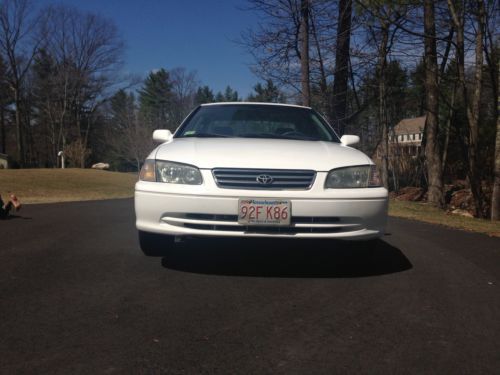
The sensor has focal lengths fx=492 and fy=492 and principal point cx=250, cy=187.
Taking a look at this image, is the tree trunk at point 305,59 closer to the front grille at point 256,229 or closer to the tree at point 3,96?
the front grille at point 256,229

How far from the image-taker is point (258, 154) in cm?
395

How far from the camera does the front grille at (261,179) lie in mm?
3760

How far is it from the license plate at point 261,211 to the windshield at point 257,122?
1473mm

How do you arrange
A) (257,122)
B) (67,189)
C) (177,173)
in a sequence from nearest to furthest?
(177,173) → (257,122) → (67,189)

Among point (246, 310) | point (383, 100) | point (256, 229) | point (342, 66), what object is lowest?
point (246, 310)

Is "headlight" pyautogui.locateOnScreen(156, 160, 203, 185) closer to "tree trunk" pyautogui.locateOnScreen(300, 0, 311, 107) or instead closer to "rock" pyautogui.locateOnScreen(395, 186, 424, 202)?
"tree trunk" pyautogui.locateOnScreen(300, 0, 311, 107)

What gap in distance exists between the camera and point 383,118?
50.3 feet

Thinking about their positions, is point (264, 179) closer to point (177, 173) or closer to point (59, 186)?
point (177, 173)

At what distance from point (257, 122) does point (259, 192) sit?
76.7 inches

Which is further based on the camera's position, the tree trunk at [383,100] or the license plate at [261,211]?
the tree trunk at [383,100]

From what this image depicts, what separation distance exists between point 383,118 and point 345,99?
4.33 feet

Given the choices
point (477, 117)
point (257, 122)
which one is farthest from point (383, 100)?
point (257, 122)

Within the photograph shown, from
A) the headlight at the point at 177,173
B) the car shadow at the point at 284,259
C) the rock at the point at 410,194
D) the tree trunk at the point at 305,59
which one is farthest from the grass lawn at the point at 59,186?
the headlight at the point at 177,173

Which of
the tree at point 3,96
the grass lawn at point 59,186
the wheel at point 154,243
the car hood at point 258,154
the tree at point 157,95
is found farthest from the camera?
the tree at point 157,95
